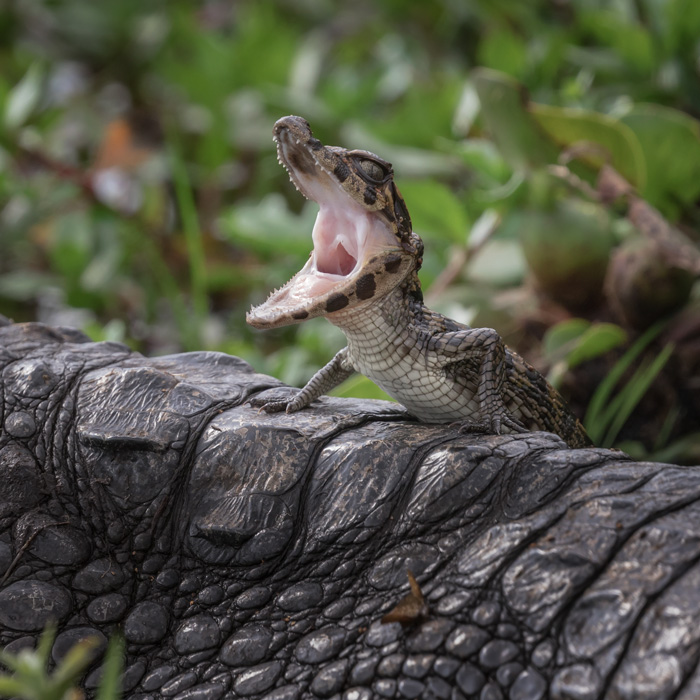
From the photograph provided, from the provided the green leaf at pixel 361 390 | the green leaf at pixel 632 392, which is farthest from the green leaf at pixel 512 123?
the green leaf at pixel 361 390

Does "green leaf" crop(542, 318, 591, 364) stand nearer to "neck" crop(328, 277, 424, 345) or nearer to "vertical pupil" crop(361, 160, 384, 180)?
"neck" crop(328, 277, 424, 345)

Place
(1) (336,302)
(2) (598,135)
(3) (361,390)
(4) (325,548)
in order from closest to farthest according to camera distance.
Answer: (4) (325,548)
(1) (336,302)
(3) (361,390)
(2) (598,135)

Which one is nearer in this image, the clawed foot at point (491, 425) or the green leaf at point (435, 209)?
the clawed foot at point (491, 425)

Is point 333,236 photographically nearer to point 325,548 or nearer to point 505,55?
point 325,548

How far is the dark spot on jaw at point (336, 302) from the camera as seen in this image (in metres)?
1.26

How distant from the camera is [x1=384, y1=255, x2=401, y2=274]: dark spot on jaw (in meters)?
1.33

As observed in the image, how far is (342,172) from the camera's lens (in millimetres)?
1279

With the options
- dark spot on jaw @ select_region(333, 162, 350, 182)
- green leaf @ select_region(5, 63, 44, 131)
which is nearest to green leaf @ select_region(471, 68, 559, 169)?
dark spot on jaw @ select_region(333, 162, 350, 182)

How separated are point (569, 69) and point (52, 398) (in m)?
2.85

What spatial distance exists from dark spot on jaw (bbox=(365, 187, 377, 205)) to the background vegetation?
0.89m

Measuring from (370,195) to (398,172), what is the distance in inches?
82.2

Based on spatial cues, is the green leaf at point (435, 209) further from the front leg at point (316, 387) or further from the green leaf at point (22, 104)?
the green leaf at point (22, 104)

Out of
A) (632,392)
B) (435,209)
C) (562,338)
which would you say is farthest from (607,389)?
(435,209)

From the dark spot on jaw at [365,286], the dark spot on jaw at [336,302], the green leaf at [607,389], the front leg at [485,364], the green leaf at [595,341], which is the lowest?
the green leaf at [607,389]
